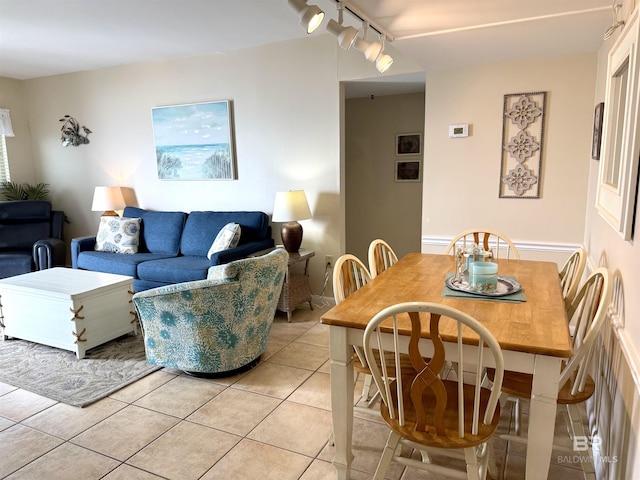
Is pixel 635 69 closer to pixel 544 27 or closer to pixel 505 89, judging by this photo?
pixel 544 27

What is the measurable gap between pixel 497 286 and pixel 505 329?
0.55 meters

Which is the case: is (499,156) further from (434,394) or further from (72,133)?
(72,133)

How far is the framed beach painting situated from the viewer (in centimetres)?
454

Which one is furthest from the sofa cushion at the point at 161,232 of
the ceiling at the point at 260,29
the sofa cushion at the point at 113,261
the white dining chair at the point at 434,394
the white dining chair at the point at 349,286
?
the white dining chair at the point at 434,394

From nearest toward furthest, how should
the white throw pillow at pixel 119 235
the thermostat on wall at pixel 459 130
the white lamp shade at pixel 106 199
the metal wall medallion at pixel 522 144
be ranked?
the metal wall medallion at pixel 522 144, the thermostat on wall at pixel 459 130, the white throw pillow at pixel 119 235, the white lamp shade at pixel 106 199

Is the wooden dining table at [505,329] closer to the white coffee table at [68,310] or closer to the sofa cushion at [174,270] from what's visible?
the sofa cushion at [174,270]

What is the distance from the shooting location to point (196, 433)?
2264 millimetres

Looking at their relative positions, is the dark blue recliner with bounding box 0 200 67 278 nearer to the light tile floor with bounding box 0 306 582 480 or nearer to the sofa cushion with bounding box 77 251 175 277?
the sofa cushion with bounding box 77 251 175 277

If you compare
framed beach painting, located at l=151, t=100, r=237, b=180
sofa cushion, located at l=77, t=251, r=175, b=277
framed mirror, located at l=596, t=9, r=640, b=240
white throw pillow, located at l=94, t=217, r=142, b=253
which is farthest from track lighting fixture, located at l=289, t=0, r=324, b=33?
white throw pillow, located at l=94, t=217, r=142, b=253

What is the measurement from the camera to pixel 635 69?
4.94 ft

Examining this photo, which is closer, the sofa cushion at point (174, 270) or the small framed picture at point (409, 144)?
the sofa cushion at point (174, 270)

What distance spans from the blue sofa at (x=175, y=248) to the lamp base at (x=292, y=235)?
319 millimetres

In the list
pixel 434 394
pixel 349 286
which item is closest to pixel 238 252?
pixel 349 286

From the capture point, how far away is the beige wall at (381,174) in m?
5.09
